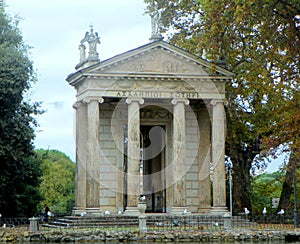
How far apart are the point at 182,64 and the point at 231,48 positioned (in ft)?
18.5

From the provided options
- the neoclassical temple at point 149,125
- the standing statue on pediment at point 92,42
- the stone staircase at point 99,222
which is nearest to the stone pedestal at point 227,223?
the neoclassical temple at point 149,125

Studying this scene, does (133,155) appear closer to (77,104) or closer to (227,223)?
(77,104)

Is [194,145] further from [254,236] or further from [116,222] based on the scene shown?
[254,236]

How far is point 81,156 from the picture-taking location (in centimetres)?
3841

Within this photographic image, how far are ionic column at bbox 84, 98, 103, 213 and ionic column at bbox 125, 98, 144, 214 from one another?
5.54 ft

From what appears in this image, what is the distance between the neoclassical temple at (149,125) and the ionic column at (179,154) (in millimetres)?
55

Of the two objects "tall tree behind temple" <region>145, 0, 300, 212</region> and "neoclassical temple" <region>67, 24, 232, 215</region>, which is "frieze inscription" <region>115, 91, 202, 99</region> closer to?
"neoclassical temple" <region>67, 24, 232, 215</region>

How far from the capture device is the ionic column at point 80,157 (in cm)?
3759

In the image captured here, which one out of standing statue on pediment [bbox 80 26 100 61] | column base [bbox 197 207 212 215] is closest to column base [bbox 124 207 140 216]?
column base [bbox 197 207 212 215]

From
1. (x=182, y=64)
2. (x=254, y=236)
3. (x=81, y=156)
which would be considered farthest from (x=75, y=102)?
(x=254, y=236)

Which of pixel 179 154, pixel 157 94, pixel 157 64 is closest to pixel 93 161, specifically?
pixel 179 154

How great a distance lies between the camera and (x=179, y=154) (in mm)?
37312

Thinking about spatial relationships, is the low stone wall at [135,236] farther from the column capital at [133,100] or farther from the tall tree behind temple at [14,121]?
the tall tree behind temple at [14,121]

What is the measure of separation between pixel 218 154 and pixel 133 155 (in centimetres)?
489
